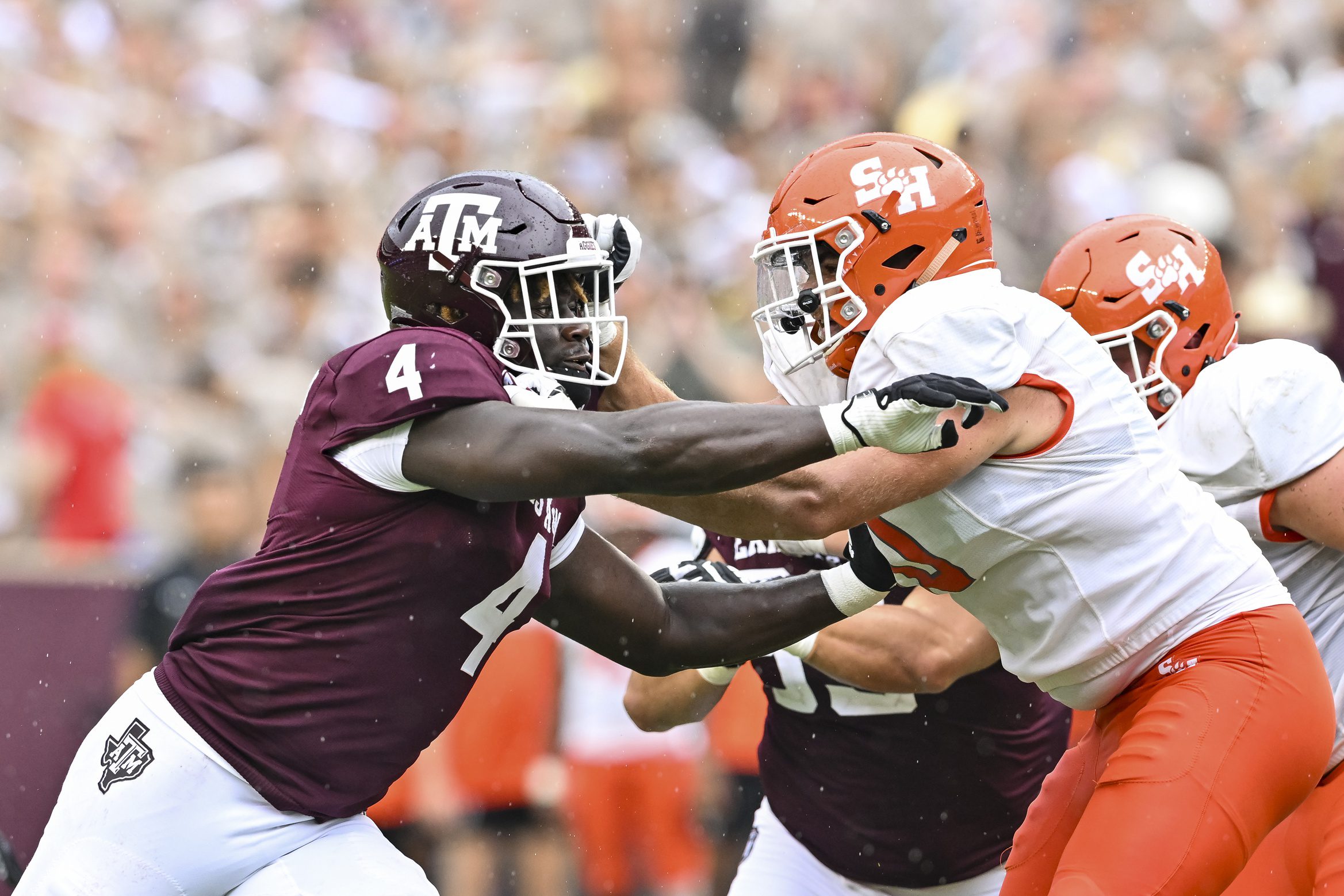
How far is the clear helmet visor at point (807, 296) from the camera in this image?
331 cm

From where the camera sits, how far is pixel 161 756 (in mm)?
2783

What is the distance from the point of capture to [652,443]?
273 cm

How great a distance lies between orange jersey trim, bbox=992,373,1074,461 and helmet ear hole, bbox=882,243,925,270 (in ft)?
2.02

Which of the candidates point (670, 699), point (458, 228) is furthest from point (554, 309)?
point (670, 699)

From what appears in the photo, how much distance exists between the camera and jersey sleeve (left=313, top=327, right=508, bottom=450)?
8.89 feet

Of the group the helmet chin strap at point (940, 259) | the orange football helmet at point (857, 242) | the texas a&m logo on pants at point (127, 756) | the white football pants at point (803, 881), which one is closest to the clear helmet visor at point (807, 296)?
the orange football helmet at point (857, 242)

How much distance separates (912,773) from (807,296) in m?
1.28

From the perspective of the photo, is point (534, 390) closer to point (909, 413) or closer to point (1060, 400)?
point (909, 413)

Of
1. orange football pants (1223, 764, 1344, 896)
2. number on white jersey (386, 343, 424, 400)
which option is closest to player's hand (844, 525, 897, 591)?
orange football pants (1223, 764, 1344, 896)

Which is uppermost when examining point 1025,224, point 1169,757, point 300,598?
point 300,598

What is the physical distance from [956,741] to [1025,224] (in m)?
4.64

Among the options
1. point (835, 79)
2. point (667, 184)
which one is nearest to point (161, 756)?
point (667, 184)

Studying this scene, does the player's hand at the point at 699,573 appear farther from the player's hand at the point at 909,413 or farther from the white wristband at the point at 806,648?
the player's hand at the point at 909,413

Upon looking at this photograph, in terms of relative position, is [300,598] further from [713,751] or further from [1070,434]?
[713,751]
